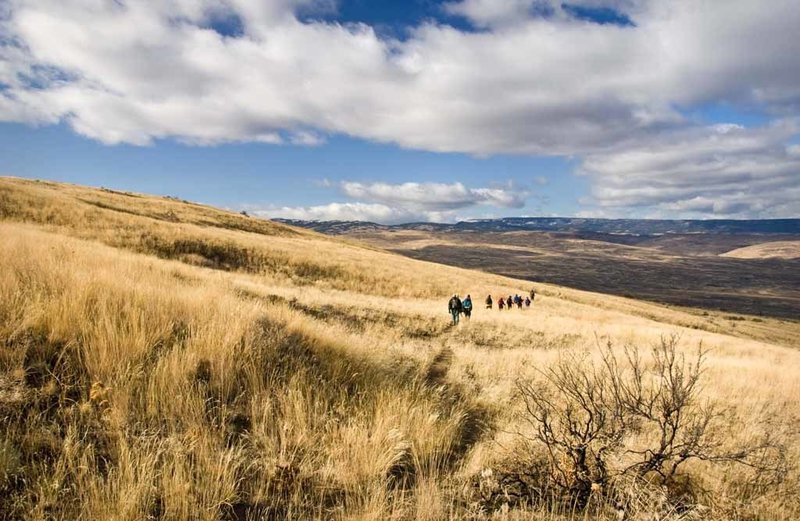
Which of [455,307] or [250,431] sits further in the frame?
[455,307]

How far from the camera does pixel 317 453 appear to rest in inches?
159

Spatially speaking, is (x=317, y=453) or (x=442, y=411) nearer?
(x=317, y=453)

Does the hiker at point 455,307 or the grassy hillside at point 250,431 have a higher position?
the grassy hillside at point 250,431

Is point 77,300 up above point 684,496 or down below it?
above

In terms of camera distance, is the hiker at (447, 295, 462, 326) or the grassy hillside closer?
the grassy hillside

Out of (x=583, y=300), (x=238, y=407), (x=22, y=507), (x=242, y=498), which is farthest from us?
(x=583, y=300)

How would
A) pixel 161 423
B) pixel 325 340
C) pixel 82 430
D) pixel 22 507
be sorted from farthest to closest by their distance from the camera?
pixel 325 340
pixel 161 423
pixel 82 430
pixel 22 507

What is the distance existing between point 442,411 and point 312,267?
32.7 meters

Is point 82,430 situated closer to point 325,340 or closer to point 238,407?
point 238,407

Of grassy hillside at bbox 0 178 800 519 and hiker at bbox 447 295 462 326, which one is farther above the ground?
grassy hillside at bbox 0 178 800 519

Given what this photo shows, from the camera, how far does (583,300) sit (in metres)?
55.2

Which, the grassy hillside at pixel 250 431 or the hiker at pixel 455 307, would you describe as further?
the hiker at pixel 455 307

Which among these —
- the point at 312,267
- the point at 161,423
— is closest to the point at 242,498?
the point at 161,423

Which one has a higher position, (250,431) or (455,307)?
(250,431)
